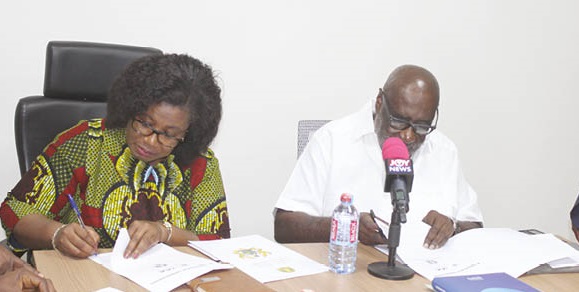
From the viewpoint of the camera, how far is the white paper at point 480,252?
1890 mm

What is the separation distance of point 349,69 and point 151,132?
165cm

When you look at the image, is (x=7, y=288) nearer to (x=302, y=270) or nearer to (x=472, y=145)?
(x=302, y=270)

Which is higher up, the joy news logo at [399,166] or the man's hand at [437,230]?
the joy news logo at [399,166]

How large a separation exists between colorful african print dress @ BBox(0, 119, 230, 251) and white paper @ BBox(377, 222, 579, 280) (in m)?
0.64

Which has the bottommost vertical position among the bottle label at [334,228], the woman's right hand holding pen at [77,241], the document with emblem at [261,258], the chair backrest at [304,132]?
the document with emblem at [261,258]

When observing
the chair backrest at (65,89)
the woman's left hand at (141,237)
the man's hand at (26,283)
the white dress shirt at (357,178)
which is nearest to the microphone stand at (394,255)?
the white dress shirt at (357,178)

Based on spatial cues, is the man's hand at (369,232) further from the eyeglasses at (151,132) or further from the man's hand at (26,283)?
the man's hand at (26,283)

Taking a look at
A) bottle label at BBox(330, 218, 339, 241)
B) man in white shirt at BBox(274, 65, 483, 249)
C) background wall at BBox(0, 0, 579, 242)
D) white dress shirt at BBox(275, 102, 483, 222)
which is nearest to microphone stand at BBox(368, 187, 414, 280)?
bottle label at BBox(330, 218, 339, 241)

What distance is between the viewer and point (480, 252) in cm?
199

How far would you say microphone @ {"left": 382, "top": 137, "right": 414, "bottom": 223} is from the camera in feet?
5.46

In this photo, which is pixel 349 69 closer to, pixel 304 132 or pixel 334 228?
pixel 304 132

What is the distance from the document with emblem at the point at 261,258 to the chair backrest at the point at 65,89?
2.25ft

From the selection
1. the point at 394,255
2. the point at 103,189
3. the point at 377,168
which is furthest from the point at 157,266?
the point at 377,168

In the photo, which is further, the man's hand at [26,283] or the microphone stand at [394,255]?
the microphone stand at [394,255]
